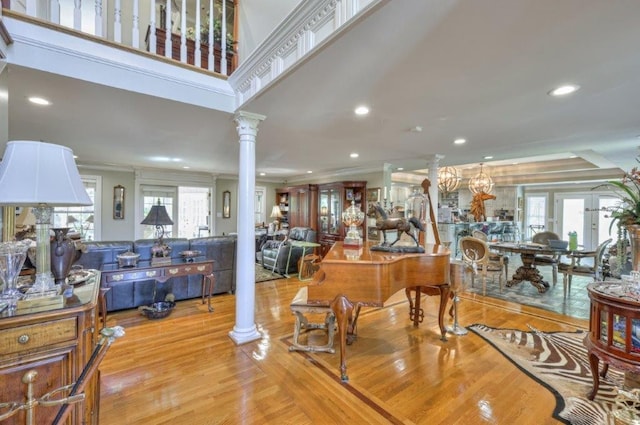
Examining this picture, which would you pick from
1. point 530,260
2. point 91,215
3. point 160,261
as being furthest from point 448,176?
point 91,215

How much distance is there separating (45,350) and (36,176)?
73cm

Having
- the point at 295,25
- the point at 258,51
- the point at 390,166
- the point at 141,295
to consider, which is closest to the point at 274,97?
the point at 258,51

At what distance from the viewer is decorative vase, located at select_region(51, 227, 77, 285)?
4.85 ft

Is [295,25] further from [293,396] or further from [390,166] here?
[390,166]

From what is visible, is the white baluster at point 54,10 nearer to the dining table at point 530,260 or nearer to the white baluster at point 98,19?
the white baluster at point 98,19

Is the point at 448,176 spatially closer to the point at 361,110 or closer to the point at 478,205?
the point at 478,205

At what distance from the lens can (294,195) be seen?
8469 mm

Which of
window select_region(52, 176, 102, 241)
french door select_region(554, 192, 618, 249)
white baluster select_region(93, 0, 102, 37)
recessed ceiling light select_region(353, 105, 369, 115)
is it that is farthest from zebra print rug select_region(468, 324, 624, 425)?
window select_region(52, 176, 102, 241)

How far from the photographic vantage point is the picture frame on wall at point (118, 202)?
668 centimetres

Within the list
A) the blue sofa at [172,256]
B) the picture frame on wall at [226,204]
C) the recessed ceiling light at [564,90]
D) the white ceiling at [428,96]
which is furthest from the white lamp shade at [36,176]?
the picture frame on wall at [226,204]

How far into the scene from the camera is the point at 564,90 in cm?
225

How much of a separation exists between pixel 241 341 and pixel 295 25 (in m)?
2.79

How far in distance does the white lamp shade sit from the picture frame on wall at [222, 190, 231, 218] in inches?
288

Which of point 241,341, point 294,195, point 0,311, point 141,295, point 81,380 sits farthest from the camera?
point 294,195
